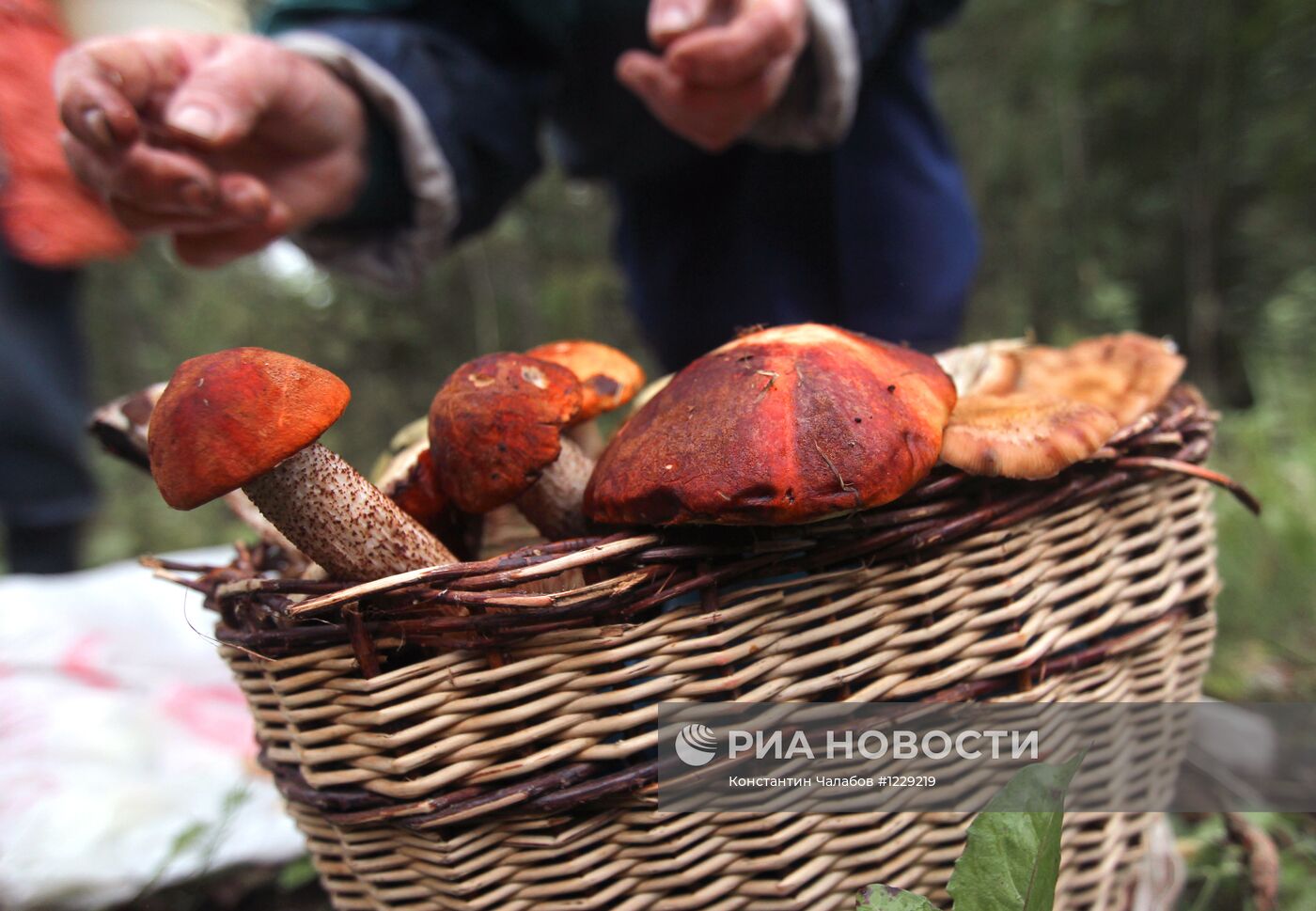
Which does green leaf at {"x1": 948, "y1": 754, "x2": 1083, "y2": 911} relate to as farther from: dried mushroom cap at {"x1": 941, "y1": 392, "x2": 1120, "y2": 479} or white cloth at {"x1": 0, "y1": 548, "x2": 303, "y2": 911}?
white cloth at {"x1": 0, "y1": 548, "x2": 303, "y2": 911}

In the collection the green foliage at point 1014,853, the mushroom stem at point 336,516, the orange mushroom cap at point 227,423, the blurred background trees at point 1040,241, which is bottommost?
the blurred background trees at point 1040,241

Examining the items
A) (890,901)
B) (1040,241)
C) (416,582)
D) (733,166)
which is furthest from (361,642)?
(1040,241)

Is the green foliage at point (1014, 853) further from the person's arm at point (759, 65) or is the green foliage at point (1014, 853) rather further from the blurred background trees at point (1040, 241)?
the blurred background trees at point (1040, 241)

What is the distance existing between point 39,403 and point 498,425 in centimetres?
233

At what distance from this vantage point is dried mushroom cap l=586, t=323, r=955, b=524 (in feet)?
1.93

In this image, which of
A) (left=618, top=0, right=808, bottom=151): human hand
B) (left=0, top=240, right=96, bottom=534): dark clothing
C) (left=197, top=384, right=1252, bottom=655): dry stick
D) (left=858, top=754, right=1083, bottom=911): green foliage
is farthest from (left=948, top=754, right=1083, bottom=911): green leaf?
(left=0, top=240, right=96, bottom=534): dark clothing

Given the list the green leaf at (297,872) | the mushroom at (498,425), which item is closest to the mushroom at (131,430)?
the mushroom at (498,425)

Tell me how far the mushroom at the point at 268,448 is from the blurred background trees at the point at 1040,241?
13.5 ft

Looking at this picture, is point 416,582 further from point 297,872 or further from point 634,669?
point 297,872

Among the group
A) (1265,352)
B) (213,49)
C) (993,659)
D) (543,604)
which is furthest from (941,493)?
(1265,352)

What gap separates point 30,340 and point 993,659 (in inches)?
110

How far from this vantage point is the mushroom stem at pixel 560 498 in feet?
2.68

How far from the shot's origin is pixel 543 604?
58cm

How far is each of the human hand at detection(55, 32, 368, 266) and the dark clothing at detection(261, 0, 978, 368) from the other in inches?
11.4
